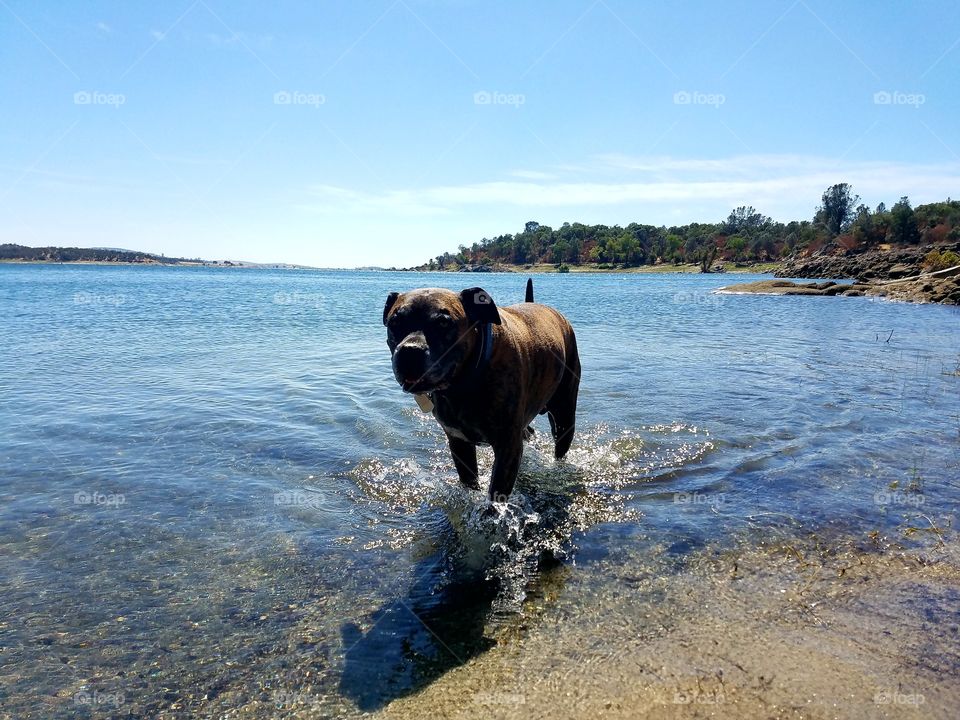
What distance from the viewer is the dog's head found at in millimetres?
3877

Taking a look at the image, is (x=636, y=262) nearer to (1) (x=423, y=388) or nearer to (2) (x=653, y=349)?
(2) (x=653, y=349)

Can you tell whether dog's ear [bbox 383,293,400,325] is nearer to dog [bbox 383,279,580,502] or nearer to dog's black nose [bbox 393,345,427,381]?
dog [bbox 383,279,580,502]

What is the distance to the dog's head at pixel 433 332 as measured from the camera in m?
3.88

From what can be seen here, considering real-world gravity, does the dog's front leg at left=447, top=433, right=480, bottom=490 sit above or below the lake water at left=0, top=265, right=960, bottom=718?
above

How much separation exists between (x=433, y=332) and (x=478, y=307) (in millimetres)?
493

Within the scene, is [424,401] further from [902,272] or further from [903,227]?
[903,227]

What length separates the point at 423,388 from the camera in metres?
4.02

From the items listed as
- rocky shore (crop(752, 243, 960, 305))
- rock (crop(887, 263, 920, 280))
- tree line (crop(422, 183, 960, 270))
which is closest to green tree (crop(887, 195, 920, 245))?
tree line (crop(422, 183, 960, 270))

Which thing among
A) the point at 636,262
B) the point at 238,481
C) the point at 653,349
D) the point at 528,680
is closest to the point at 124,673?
the point at 528,680

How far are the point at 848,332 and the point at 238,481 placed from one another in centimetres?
1964

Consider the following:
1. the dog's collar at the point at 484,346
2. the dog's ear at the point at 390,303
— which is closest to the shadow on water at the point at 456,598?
the dog's collar at the point at 484,346

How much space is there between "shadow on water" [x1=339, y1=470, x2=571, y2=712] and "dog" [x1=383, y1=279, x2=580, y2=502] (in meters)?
0.36

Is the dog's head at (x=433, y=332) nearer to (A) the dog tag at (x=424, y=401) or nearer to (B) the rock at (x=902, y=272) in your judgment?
(A) the dog tag at (x=424, y=401)

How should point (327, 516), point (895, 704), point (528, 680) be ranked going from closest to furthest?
point (895, 704), point (528, 680), point (327, 516)
